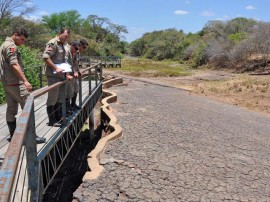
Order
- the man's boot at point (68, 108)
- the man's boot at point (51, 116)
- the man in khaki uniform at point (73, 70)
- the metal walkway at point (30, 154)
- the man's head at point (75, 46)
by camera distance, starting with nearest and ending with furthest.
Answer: the metal walkway at point (30, 154) → the man's boot at point (51, 116) → the man in khaki uniform at point (73, 70) → the man's boot at point (68, 108) → the man's head at point (75, 46)

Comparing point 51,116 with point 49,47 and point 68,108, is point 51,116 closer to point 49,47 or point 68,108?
point 68,108

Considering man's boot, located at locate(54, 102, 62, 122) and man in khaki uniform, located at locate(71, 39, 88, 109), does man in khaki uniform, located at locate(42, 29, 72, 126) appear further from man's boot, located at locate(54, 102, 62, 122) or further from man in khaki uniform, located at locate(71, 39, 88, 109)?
man in khaki uniform, located at locate(71, 39, 88, 109)

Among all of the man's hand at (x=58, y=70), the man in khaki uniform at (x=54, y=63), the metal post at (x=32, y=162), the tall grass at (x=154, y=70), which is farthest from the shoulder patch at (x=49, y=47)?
the tall grass at (x=154, y=70)

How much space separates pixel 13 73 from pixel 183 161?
126 inches

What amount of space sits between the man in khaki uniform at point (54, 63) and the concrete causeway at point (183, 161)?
1176mm

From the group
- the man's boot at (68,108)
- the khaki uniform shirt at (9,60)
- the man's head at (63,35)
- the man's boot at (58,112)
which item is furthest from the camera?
the man's boot at (68,108)

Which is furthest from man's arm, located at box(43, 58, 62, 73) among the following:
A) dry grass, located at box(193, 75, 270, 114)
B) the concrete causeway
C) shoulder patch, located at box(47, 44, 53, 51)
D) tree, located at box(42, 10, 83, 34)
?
tree, located at box(42, 10, 83, 34)

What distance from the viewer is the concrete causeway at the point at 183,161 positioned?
4.81 m

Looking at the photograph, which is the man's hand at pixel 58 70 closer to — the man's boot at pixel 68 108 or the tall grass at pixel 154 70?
the man's boot at pixel 68 108

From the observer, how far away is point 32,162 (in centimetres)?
360

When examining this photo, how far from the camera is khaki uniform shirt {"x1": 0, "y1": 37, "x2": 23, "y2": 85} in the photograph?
4516 mm

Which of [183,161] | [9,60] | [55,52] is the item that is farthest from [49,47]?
[183,161]

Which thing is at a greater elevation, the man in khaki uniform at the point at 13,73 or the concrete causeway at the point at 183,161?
the man in khaki uniform at the point at 13,73

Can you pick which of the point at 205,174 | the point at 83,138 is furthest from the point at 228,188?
the point at 83,138
